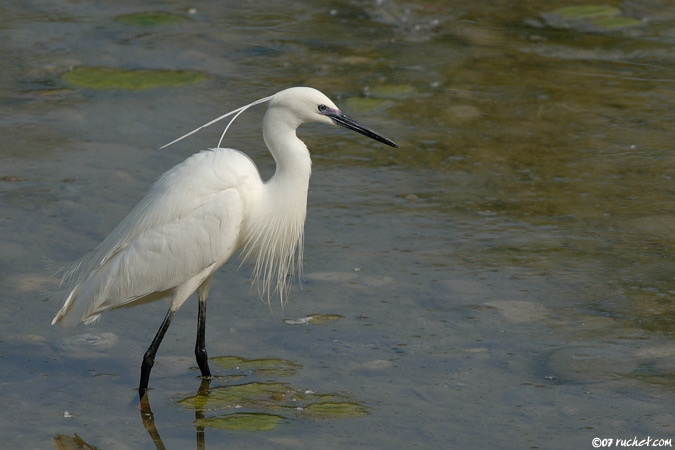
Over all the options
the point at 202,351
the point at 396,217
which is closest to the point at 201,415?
the point at 202,351

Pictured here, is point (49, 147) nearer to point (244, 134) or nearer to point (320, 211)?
point (244, 134)

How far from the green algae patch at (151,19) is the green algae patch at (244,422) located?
564 cm

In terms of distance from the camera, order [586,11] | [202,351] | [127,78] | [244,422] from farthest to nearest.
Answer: [586,11] < [127,78] < [202,351] < [244,422]

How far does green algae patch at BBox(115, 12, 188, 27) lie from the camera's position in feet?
29.5

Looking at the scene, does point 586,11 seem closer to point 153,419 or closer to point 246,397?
point 246,397

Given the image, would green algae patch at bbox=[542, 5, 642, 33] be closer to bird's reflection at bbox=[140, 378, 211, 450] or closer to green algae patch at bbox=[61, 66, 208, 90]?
green algae patch at bbox=[61, 66, 208, 90]

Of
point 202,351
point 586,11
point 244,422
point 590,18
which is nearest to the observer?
point 244,422

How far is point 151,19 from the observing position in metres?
9.05

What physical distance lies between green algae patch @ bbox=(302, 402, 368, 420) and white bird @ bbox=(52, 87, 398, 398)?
0.56m

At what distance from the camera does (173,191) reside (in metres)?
4.27

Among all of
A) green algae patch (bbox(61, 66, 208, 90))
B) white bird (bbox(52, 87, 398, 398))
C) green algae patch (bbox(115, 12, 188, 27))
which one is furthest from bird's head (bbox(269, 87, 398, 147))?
green algae patch (bbox(115, 12, 188, 27))

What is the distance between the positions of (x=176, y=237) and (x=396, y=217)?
1876 millimetres

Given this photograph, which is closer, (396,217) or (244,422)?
(244,422)

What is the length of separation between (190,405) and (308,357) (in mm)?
588
